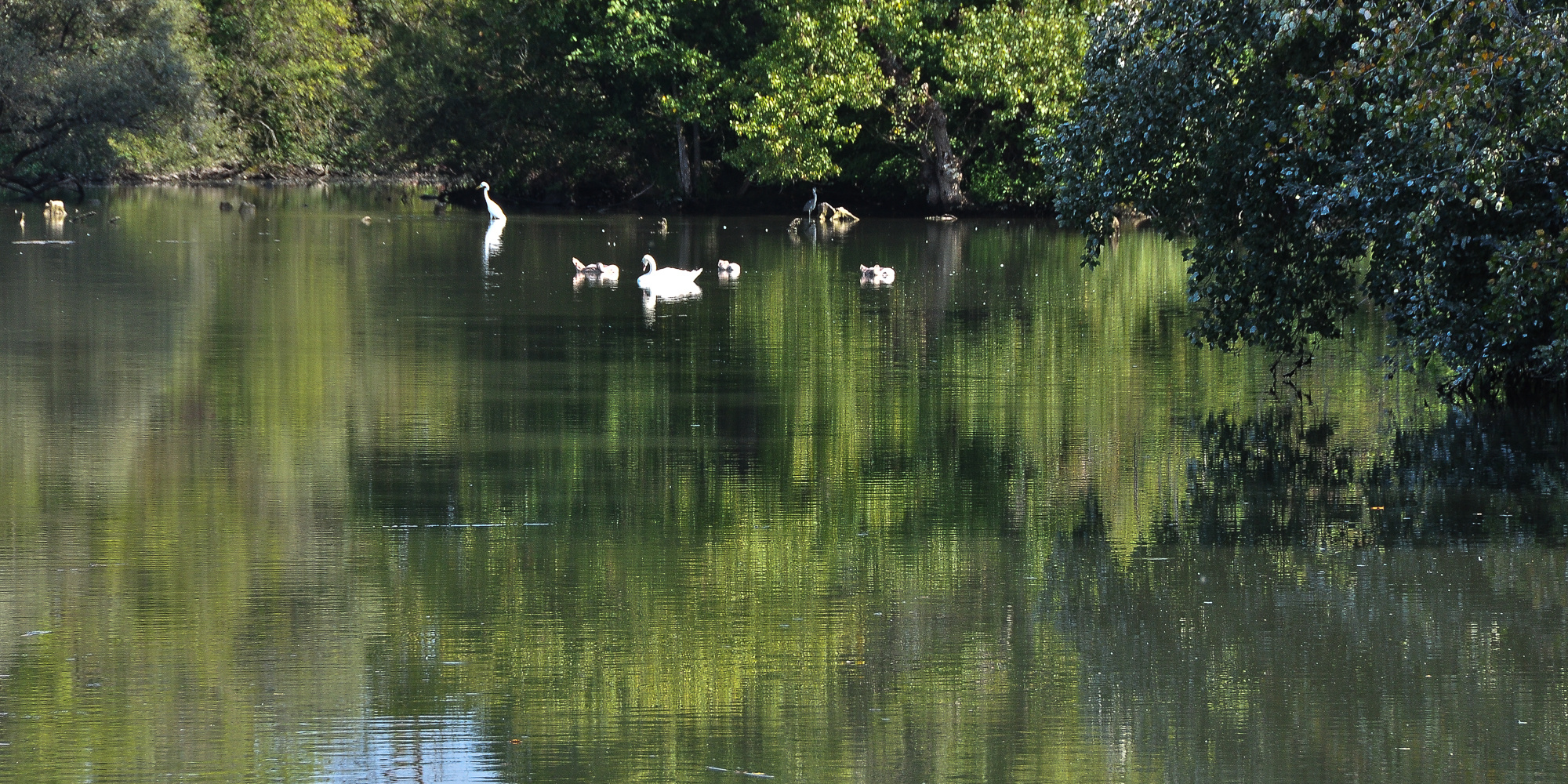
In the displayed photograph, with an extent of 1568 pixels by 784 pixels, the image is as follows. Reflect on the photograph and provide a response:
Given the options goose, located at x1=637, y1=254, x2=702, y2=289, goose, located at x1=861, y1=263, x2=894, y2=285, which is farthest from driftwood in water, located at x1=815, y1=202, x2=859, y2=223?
goose, located at x1=637, y1=254, x2=702, y2=289

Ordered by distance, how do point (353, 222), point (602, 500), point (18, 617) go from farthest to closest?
point (353, 222)
point (602, 500)
point (18, 617)

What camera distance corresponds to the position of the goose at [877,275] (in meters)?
24.9

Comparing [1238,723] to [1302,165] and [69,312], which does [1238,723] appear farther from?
[69,312]

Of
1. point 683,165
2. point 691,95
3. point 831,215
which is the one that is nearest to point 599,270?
point 831,215

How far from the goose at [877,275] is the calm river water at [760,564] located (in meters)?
7.73

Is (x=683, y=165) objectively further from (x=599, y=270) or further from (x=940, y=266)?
(x=599, y=270)

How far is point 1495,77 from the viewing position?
9812 mm

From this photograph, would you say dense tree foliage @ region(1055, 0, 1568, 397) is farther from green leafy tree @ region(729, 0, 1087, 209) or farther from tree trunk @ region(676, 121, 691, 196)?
tree trunk @ region(676, 121, 691, 196)

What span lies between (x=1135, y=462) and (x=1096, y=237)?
11.0 feet

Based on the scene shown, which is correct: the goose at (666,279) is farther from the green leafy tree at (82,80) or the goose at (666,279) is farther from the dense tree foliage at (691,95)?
the green leafy tree at (82,80)

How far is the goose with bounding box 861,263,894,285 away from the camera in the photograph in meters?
24.9

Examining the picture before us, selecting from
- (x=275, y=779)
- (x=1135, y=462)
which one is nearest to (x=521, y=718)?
(x=275, y=779)

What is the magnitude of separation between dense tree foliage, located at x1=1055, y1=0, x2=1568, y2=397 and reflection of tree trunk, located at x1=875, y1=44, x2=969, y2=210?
103 ft

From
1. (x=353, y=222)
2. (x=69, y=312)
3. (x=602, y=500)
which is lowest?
(x=602, y=500)
